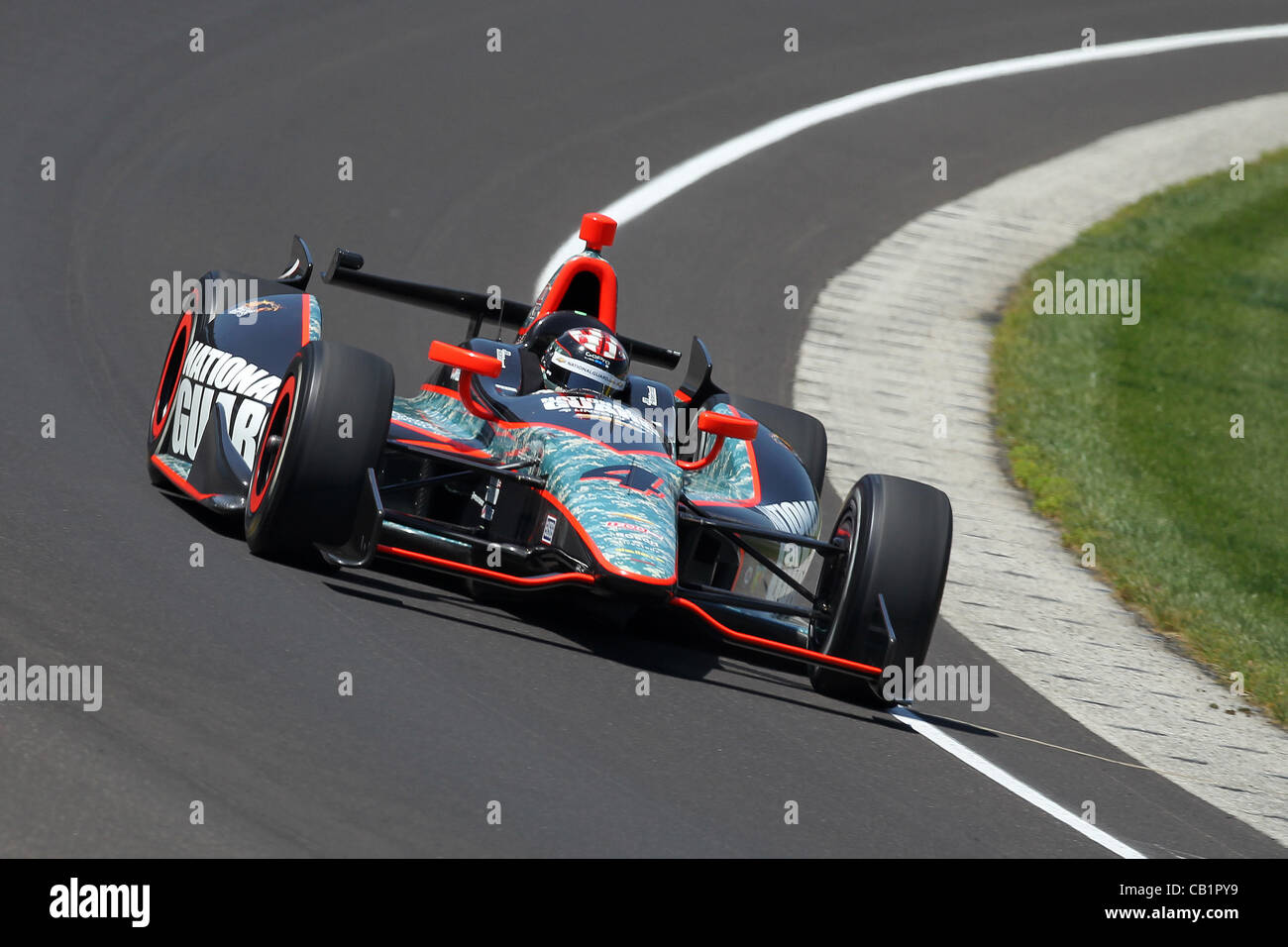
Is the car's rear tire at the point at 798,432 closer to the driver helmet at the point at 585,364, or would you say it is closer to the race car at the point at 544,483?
the race car at the point at 544,483

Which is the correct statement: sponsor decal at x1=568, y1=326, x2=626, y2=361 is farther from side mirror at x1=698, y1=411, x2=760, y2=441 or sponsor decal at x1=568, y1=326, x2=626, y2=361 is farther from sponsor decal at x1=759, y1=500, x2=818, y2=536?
sponsor decal at x1=759, y1=500, x2=818, y2=536

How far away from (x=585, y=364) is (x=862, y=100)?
1263 cm

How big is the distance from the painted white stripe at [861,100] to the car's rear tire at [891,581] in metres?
6.60

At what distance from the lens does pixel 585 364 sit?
840 cm

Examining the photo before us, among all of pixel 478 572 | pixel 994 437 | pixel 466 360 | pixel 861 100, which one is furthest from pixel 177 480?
pixel 861 100

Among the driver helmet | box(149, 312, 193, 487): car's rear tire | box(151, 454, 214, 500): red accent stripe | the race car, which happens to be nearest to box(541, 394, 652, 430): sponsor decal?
the race car

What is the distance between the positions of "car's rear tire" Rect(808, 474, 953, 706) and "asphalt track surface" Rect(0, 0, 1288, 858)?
1.07ft

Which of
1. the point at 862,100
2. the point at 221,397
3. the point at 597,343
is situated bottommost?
the point at 221,397

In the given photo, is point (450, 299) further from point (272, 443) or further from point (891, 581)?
point (891, 581)

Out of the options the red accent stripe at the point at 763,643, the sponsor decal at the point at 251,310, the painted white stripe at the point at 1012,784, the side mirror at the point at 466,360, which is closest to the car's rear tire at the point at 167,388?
the sponsor decal at the point at 251,310

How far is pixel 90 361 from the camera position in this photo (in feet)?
32.6

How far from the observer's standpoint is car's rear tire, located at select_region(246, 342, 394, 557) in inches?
279

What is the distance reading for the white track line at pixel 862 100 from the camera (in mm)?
16406

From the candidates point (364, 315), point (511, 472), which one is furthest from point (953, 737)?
point (364, 315)
